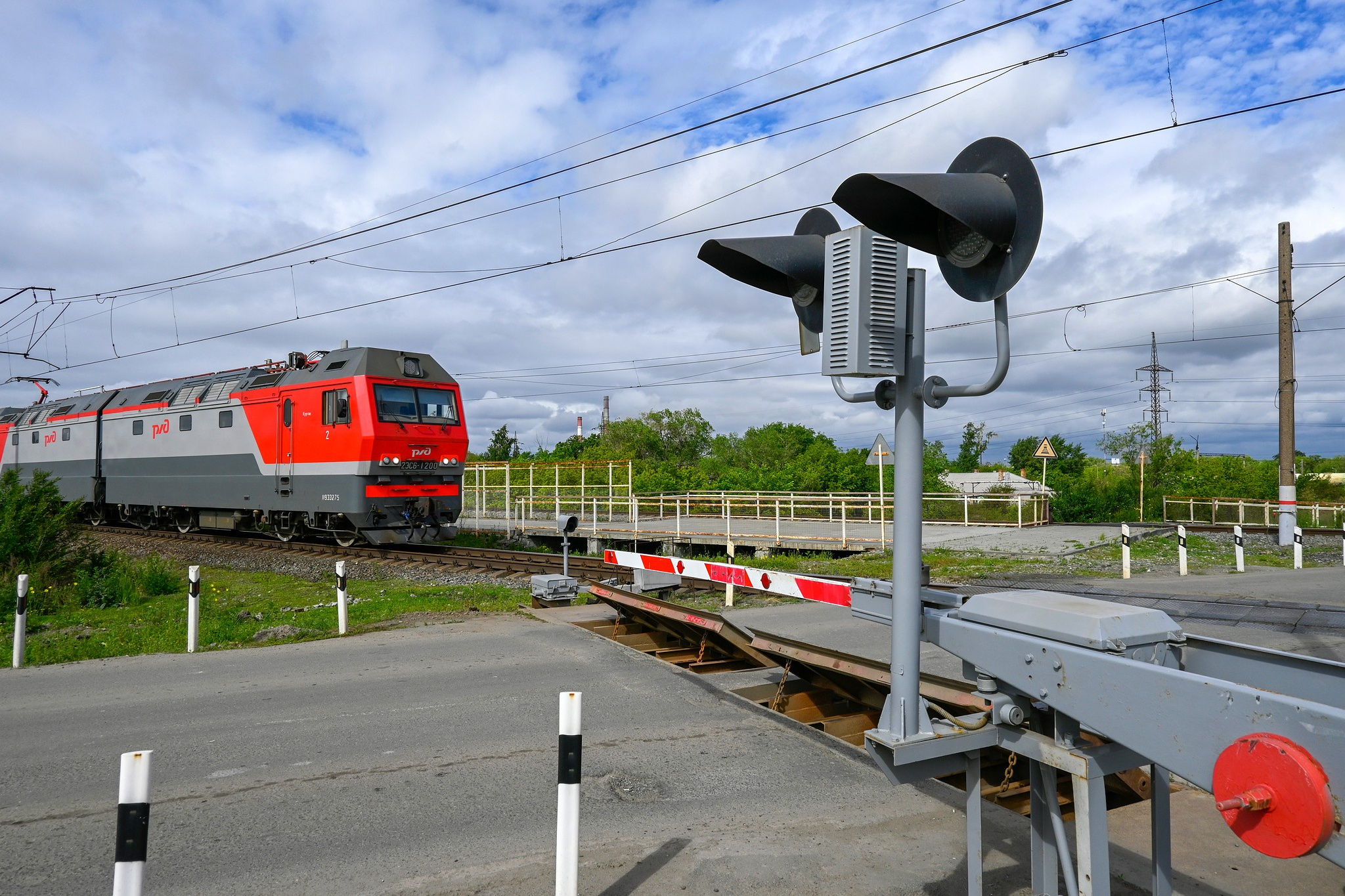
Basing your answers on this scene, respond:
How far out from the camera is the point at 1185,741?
6.84 feet

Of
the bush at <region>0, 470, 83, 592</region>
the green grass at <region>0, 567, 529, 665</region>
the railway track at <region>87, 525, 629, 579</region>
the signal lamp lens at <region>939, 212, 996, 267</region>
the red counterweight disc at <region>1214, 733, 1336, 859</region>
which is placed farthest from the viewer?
the railway track at <region>87, 525, 629, 579</region>

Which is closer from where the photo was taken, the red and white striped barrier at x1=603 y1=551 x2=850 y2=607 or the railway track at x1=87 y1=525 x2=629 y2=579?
the red and white striped barrier at x1=603 y1=551 x2=850 y2=607

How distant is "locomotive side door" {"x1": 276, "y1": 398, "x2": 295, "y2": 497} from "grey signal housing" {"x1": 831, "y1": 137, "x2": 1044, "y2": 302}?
17253 mm

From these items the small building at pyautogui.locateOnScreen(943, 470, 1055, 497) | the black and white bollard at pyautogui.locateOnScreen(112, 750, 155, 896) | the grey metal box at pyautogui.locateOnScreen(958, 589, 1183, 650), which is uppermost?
the grey metal box at pyautogui.locateOnScreen(958, 589, 1183, 650)

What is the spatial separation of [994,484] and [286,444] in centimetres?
3074

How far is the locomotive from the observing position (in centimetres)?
1678

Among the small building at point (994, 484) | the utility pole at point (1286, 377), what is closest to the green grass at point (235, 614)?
the utility pole at point (1286, 377)

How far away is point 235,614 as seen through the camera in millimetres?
11016

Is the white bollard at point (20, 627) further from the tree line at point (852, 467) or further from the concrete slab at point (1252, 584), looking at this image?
the tree line at point (852, 467)

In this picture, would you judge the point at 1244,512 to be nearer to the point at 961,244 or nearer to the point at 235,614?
the point at 235,614

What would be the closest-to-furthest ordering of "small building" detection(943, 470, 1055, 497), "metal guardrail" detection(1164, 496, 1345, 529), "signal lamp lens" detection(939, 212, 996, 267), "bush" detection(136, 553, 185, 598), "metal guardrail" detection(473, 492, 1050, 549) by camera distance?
"signal lamp lens" detection(939, 212, 996, 267) → "bush" detection(136, 553, 185, 598) → "metal guardrail" detection(473, 492, 1050, 549) → "metal guardrail" detection(1164, 496, 1345, 529) → "small building" detection(943, 470, 1055, 497)

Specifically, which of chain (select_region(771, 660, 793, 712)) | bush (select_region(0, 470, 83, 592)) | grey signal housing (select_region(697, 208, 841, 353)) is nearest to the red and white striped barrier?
chain (select_region(771, 660, 793, 712))

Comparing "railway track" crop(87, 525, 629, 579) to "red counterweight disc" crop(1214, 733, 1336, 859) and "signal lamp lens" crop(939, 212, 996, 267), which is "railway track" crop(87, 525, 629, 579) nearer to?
"signal lamp lens" crop(939, 212, 996, 267)

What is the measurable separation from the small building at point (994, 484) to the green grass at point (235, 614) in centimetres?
2187
